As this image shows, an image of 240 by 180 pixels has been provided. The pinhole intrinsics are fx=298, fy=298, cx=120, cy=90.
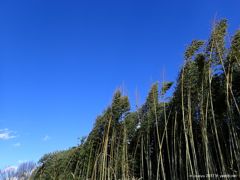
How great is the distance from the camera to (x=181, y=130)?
6.79 metres

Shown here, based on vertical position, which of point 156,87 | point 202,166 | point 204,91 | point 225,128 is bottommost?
point 202,166

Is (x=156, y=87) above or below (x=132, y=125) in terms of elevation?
above

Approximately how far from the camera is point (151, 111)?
803 cm

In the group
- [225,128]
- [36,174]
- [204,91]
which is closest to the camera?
[204,91]

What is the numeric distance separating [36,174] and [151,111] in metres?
7.44

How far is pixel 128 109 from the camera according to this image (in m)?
8.85

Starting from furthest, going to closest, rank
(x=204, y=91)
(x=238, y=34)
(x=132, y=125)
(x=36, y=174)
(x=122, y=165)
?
(x=36, y=174) < (x=132, y=125) < (x=122, y=165) < (x=204, y=91) < (x=238, y=34)

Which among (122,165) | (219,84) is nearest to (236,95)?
(219,84)

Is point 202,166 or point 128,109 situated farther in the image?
point 128,109

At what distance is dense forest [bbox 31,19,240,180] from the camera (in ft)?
18.1

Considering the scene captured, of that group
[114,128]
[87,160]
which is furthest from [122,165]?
[87,160]

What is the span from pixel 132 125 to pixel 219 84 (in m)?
3.06

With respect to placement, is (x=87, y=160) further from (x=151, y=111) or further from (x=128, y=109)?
(x=151, y=111)

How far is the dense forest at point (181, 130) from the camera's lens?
5.50m
